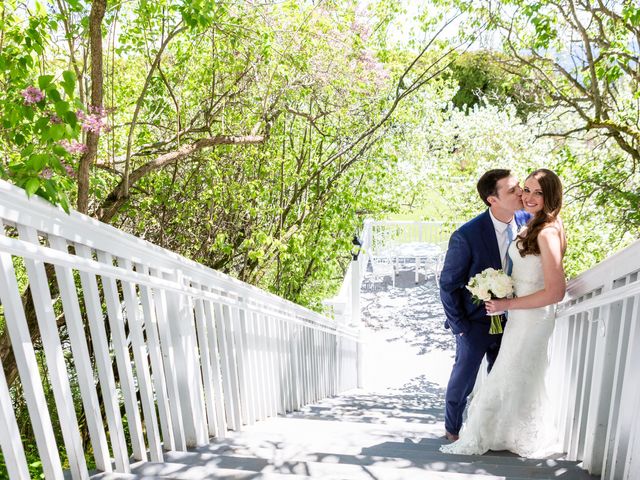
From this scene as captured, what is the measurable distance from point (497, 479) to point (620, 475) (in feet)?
1.47

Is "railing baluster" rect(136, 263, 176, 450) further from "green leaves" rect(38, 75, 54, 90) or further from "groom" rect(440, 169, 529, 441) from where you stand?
"groom" rect(440, 169, 529, 441)

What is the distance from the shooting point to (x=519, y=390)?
322 cm

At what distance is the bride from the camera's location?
308 centimetres

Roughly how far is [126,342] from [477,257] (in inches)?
79.7

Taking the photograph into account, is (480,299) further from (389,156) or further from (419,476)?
(389,156)

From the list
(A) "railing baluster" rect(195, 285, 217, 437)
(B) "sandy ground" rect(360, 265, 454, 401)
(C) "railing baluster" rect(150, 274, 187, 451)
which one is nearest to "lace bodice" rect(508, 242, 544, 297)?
(A) "railing baluster" rect(195, 285, 217, 437)

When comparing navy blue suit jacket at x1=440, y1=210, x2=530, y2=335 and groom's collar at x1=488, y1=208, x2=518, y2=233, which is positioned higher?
groom's collar at x1=488, y1=208, x2=518, y2=233

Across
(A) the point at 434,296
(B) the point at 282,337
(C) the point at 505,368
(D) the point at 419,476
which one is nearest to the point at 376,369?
(A) the point at 434,296

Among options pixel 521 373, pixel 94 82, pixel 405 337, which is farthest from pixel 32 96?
pixel 405 337

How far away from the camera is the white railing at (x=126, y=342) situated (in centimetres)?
172

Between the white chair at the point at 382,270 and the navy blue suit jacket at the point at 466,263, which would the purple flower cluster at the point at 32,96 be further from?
the white chair at the point at 382,270

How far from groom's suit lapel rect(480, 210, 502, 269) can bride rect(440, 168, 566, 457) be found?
20cm

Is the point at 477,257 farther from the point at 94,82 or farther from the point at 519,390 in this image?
the point at 94,82

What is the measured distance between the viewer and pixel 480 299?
3219 millimetres
